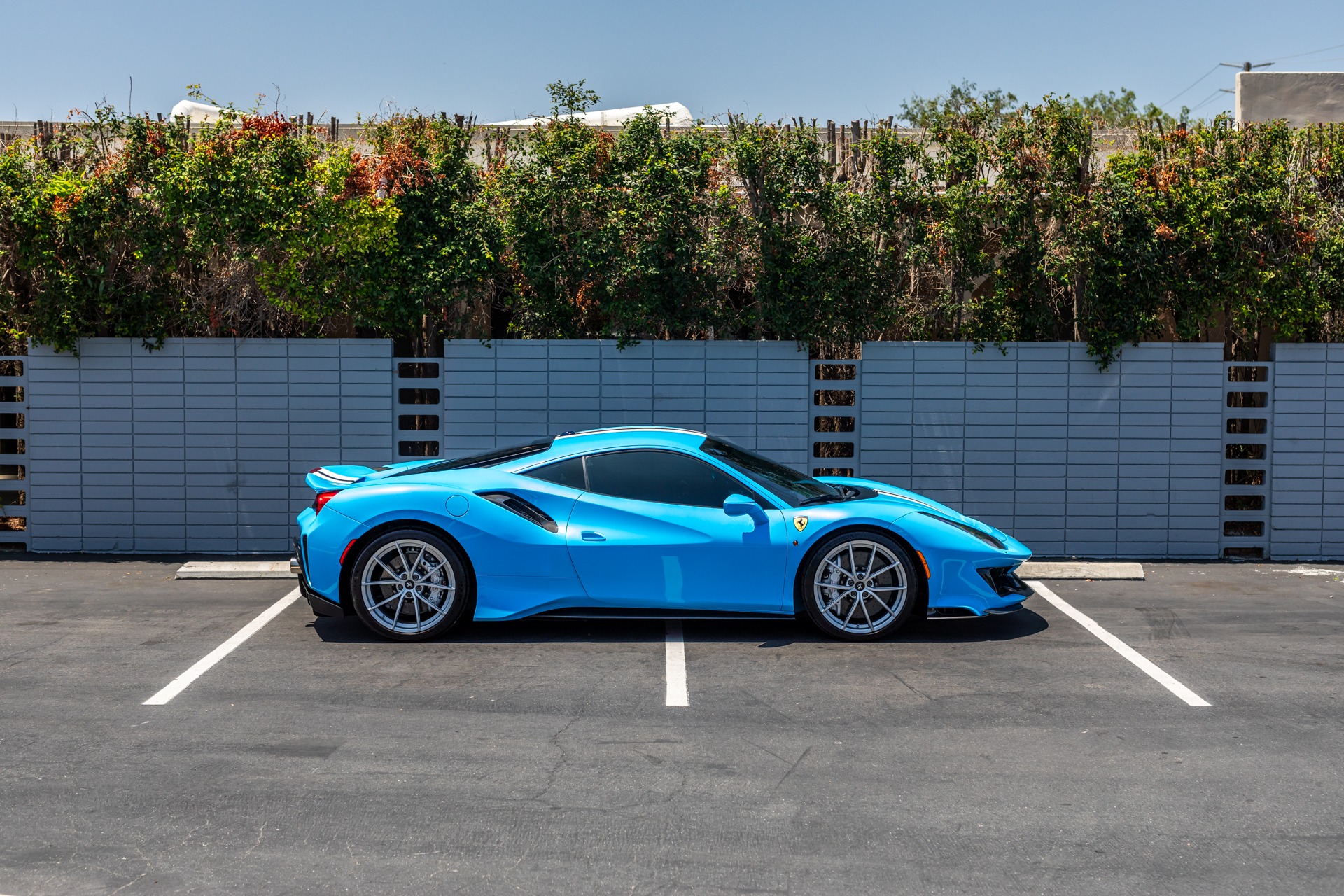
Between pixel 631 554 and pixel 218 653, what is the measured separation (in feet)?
8.41

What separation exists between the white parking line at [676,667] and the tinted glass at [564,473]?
3.72ft

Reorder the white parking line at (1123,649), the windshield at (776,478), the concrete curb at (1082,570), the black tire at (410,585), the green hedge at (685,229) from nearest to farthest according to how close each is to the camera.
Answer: the white parking line at (1123,649)
the black tire at (410,585)
the windshield at (776,478)
the concrete curb at (1082,570)
the green hedge at (685,229)

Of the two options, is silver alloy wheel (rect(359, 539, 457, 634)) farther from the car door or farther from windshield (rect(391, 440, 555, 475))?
the car door

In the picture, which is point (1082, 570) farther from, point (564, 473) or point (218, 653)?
point (218, 653)

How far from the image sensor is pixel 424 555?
7.12 meters

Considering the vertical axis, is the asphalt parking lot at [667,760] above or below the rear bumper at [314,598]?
below

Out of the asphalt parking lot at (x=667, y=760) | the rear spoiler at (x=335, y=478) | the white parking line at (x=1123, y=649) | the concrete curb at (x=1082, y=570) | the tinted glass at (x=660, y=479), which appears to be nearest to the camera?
the asphalt parking lot at (x=667, y=760)

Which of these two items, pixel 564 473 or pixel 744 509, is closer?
pixel 744 509

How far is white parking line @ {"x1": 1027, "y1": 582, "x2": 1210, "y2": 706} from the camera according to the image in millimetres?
6125

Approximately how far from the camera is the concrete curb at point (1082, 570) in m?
9.43

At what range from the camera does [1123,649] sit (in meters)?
7.10

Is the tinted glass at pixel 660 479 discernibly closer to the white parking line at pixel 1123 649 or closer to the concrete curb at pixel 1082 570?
the white parking line at pixel 1123 649

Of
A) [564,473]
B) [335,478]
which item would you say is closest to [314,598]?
[335,478]

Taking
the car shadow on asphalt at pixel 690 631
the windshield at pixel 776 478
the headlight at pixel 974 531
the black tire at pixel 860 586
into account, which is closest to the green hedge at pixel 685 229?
the windshield at pixel 776 478
